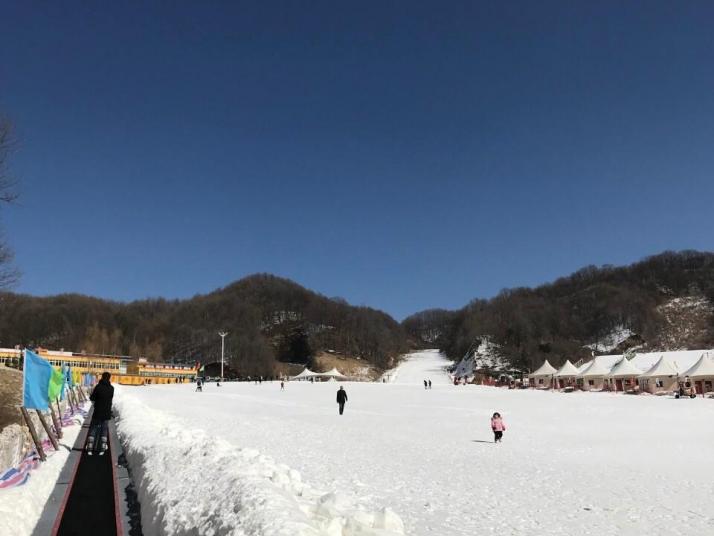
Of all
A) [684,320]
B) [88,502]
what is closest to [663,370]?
[88,502]

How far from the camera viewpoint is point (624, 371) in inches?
2265

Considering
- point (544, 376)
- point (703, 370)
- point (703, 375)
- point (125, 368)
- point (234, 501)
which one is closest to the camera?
point (234, 501)

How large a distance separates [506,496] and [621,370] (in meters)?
54.7

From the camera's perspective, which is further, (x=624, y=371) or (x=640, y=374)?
(x=624, y=371)

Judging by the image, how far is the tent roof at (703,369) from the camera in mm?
48719

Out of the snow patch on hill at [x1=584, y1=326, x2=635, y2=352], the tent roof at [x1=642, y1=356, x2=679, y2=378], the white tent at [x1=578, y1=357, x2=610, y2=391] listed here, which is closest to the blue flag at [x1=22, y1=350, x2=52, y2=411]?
the tent roof at [x1=642, y1=356, x2=679, y2=378]

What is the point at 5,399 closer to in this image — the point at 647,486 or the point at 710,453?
the point at 647,486

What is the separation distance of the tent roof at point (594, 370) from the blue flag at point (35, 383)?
58.6 meters

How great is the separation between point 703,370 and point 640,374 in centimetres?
711

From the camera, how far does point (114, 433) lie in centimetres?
1564

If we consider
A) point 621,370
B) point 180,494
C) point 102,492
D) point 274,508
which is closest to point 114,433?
point 102,492

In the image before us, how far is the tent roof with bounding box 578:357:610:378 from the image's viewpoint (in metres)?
61.3

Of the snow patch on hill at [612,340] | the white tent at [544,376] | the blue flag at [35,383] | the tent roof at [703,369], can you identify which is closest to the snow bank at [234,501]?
the blue flag at [35,383]

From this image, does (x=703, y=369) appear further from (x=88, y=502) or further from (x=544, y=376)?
(x=88, y=502)
